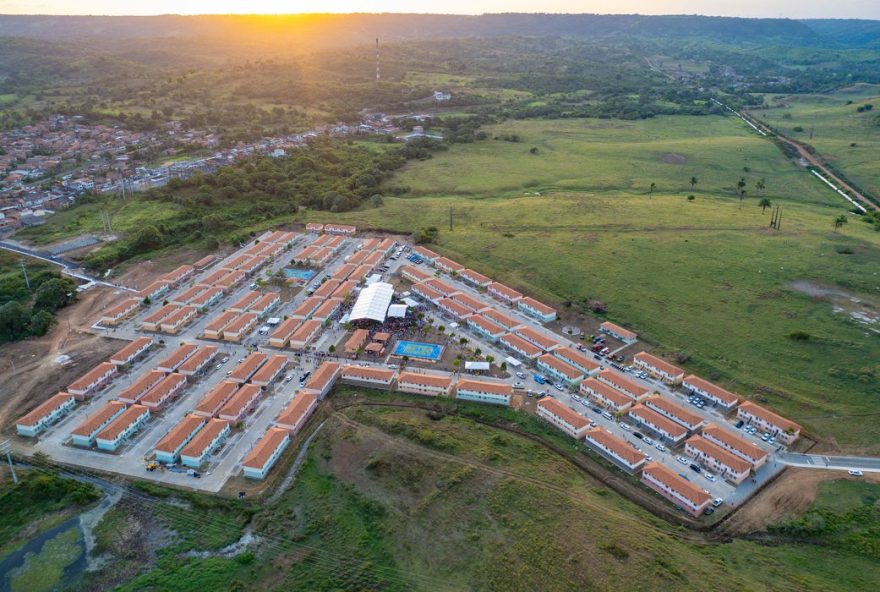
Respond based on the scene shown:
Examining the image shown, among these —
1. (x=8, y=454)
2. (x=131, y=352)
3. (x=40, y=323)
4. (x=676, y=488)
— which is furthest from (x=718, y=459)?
(x=40, y=323)

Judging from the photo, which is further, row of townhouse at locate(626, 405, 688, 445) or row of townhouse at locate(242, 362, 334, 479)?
row of townhouse at locate(626, 405, 688, 445)

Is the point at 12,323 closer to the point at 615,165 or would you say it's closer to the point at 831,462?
the point at 831,462

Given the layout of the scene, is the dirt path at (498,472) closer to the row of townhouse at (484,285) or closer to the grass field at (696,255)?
the grass field at (696,255)

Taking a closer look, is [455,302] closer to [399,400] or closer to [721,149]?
[399,400]

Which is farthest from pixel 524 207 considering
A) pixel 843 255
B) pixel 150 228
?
pixel 150 228

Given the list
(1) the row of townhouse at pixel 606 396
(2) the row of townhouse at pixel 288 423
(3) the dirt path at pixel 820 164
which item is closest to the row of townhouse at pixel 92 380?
(2) the row of townhouse at pixel 288 423

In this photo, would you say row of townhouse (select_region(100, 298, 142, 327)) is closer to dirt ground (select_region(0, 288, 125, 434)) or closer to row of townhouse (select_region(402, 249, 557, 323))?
dirt ground (select_region(0, 288, 125, 434))

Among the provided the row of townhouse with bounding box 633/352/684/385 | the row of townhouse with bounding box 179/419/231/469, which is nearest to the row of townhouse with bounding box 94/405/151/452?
the row of townhouse with bounding box 179/419/231/469
